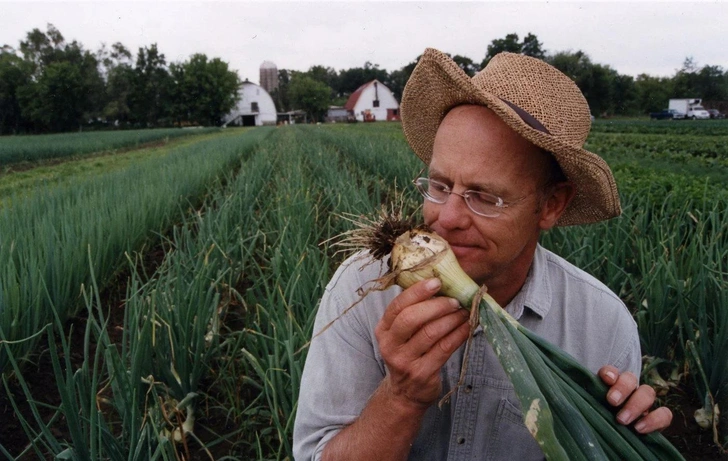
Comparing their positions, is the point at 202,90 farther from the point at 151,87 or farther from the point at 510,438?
the point at 510,438

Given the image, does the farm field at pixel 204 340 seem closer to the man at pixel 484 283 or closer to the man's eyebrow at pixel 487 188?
the man at pixel 484 283

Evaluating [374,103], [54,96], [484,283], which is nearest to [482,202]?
[484,283]

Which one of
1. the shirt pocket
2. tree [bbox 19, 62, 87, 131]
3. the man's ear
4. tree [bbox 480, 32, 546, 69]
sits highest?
tree [bbox 480, 32, 546, 69]

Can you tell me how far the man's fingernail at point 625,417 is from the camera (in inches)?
30.8

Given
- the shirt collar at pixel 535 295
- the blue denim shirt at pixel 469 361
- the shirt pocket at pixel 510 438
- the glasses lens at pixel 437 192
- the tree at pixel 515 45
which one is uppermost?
the tree at pixel 515 45

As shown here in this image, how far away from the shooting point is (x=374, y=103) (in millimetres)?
51625

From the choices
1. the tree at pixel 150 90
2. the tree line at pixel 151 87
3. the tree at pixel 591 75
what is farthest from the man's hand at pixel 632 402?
the tree at pixel 150 90

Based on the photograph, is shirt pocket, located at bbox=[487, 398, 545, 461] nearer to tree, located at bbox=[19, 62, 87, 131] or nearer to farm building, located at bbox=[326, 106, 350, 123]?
tree, located at bbox=[19, 62, 87, 131]

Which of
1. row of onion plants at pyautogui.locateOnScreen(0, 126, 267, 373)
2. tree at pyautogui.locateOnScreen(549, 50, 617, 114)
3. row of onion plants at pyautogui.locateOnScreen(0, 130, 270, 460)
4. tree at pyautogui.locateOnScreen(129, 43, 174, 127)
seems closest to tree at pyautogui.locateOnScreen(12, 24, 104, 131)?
tree at pyautogui.locateOnScreen(129, 43, 174, 127)

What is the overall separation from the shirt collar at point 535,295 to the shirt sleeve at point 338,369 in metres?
0.28

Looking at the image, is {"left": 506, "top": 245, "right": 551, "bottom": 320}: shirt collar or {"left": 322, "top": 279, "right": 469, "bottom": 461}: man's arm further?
{"left": 506, "top": 245, "right": 551, "bottom": 320}: shirt collar

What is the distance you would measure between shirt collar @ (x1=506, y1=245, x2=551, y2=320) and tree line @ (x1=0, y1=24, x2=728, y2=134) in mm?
23300

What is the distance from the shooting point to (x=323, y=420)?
975 millimetres

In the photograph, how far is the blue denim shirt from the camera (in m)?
1.00
